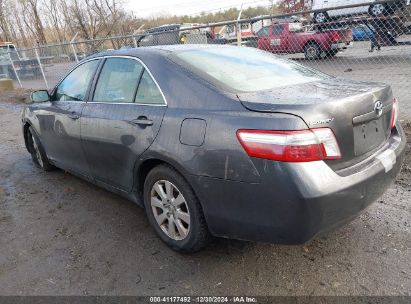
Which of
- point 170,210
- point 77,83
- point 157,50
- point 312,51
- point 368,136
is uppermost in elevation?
point 157,50

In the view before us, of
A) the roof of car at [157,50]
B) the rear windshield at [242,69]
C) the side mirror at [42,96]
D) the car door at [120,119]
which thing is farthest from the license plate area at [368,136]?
the side mirror at [42,96]

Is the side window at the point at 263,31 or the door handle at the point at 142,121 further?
the side window at the point at 263,31

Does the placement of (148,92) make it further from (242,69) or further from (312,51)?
(312,51)

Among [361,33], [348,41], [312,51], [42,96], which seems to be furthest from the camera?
[312,51]

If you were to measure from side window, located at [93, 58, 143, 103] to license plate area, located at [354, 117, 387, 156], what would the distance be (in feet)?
5.78

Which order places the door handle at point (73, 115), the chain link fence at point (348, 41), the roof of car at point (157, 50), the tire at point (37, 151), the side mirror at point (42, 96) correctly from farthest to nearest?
the chain link fence at point (348, 41) < the tire at point (37, 151) < the side mirror at point (42, 96) < the door handle at point (73, 115) < the roof of car at point (157, 50)

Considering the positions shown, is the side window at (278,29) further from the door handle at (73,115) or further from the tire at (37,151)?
the door handle at (73,115)

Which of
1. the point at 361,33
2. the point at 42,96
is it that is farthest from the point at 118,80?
the point at 361,33

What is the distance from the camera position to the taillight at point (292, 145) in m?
2.03

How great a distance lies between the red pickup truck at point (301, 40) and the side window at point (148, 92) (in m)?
6.33

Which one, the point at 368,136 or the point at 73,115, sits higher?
the point at 73,115

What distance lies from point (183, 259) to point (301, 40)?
28.3 feet

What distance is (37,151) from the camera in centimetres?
493

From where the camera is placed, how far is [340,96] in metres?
2.29
